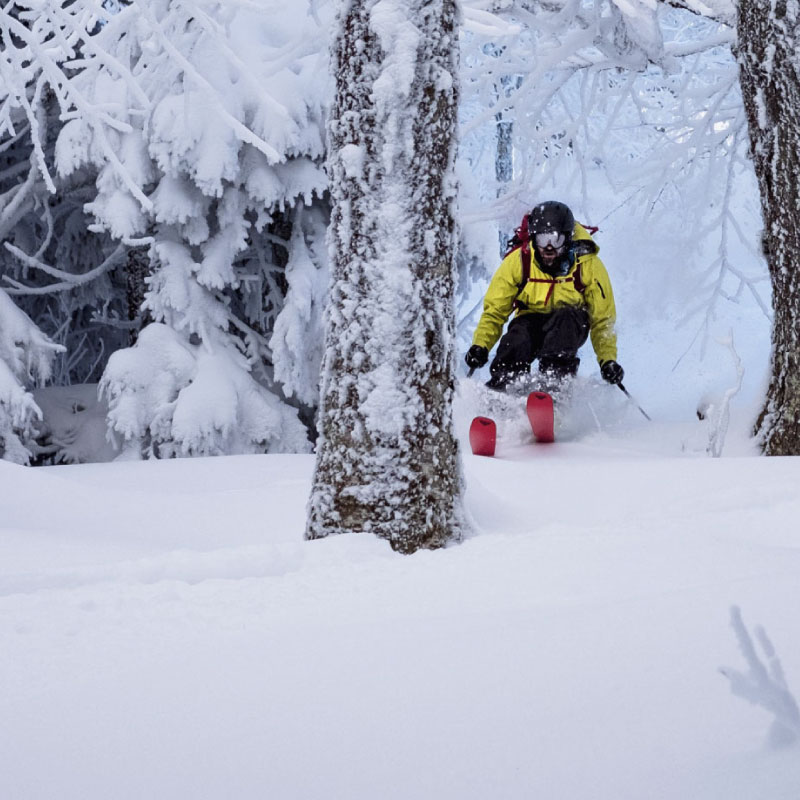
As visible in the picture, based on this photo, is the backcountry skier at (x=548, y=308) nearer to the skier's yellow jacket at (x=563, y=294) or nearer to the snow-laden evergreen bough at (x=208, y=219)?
the skier's yellow jacket at (x=563, y=294)

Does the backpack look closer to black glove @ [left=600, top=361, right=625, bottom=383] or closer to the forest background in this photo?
black glove @ [left=600, top=361, right=625, bottom=383]

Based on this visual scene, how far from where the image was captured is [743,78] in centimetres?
512

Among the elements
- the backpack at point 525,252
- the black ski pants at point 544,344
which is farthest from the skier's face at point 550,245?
the black ski pants at point 544,344

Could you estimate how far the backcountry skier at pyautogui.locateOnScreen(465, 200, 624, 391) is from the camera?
6109 millimetres

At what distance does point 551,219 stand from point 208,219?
10.9 ft

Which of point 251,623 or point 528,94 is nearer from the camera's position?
point 251,623

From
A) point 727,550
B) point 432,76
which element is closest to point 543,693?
point 727,550

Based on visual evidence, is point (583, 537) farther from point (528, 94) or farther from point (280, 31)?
point (280, 31)

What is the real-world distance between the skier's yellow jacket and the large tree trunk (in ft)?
4.08

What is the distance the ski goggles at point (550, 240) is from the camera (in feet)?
19.5

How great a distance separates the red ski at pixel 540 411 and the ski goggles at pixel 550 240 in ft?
3.20

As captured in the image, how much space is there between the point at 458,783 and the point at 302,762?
0.29m

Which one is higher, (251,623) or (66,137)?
(66,137)

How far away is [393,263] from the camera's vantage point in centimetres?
329
